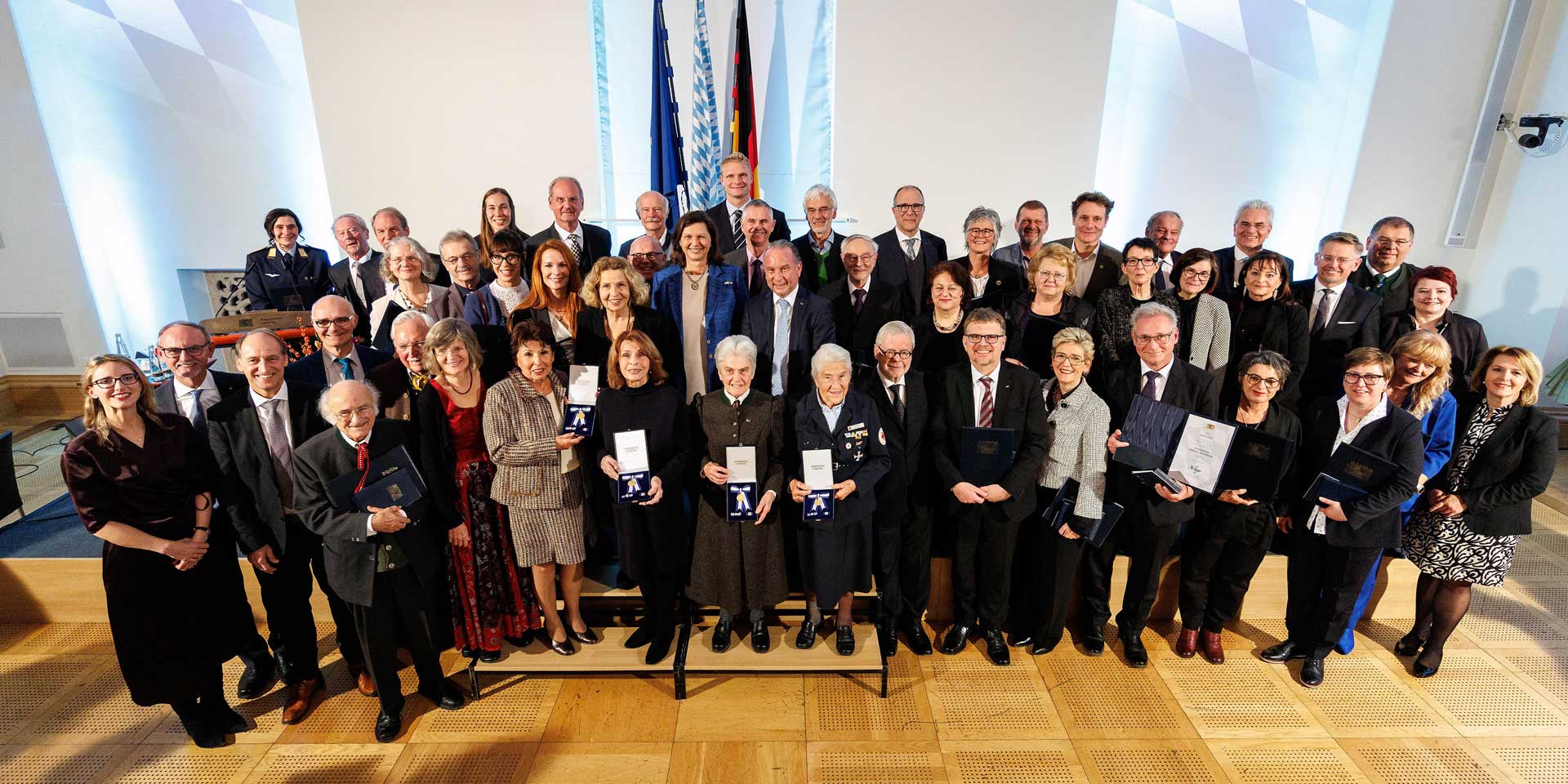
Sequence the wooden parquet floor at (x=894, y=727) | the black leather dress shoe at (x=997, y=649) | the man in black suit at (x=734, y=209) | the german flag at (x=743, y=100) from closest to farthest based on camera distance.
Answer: the wooden parquet floor at (x=894, y=727) → the black leather dress shoe at (x=997, y=649) → the man in black suit at (x=734, y=209) → the german flag at (x=743, y=100)

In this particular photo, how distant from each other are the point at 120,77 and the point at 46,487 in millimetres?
3500

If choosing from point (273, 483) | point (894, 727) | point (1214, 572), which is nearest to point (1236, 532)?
point (1214, 572)

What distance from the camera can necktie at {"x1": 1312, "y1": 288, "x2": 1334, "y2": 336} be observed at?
3785mm

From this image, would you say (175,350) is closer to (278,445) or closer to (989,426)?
(278,445)

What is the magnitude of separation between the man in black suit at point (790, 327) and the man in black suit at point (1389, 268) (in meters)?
3.28

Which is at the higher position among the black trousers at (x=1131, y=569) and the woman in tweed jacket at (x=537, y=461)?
the woman in tweed jacket at (x=537, y=461)

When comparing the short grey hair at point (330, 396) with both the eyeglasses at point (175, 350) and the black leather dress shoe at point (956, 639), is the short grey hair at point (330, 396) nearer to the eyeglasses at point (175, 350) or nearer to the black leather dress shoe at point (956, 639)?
the eyeglasses at point (175, 350)

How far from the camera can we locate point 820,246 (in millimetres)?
4289

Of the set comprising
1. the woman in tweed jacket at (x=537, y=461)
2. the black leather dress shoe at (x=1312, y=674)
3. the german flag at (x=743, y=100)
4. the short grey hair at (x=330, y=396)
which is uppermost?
the german flag at (x=743, y=100)

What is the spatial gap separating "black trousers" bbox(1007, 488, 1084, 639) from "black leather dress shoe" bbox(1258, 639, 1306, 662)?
1.01 m

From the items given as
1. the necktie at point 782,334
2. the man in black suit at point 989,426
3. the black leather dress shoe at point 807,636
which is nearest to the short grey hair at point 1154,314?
the man in black suit at point 989,426

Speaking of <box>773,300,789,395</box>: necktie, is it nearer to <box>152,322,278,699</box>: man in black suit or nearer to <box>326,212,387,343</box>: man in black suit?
<box>152,322,278,699</box>: man in black suit

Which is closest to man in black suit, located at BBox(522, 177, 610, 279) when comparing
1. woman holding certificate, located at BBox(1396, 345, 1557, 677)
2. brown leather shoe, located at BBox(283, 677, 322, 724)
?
brown leather shoe, located at BBox(283, 677, 322, 724)

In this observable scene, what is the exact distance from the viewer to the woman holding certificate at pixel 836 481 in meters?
2.74
